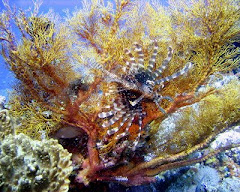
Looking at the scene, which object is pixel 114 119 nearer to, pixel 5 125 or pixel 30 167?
pixel 30 167

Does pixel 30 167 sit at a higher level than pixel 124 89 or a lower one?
lower

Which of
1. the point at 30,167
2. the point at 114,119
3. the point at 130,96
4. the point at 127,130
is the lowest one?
the point at 30,167

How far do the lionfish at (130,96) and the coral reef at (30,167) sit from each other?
2.59 ft

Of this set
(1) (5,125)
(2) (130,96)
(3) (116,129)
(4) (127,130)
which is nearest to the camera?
(1) (5,125)

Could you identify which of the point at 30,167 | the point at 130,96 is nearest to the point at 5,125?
the point at 30,167

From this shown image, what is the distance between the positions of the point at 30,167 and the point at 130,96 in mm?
1702

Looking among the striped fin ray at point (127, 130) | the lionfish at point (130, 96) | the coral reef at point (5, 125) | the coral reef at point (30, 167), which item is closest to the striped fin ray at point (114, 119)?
the lionfish at point (130, 96)

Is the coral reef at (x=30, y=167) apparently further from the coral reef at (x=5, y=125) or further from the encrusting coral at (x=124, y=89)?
the encrusting coral at (x=124, y=89)

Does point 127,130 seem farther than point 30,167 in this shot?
Yes

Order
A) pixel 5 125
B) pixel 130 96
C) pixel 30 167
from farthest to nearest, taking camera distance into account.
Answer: pixel 130 96 → pixel 5 125 → pixel 30 167

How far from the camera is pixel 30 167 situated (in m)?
2.15

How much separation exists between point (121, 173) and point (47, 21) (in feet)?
9.39

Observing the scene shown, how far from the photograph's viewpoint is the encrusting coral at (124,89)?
296cm

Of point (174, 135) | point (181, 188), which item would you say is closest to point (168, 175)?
point (181, 188)
